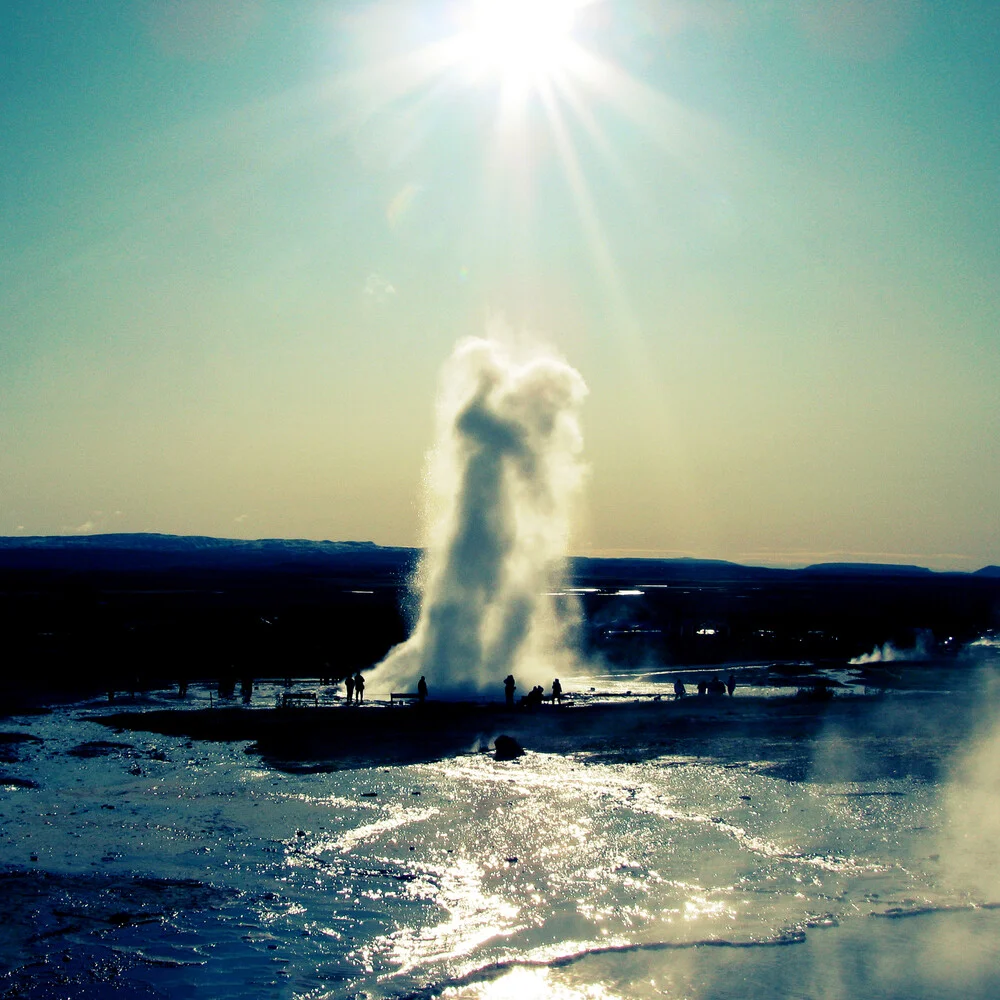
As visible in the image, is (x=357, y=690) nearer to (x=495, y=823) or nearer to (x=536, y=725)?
(x=536, y=725)

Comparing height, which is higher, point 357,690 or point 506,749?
point 357,690

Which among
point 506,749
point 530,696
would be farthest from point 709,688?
point 506,749

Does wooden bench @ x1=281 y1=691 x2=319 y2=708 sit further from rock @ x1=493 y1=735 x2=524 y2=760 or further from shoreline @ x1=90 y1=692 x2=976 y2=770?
rock @ x1=493 y1=735 x2=524 y2=760

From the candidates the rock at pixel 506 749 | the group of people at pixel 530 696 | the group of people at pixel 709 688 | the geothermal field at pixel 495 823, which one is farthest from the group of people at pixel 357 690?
the group of people at pixel 709 688

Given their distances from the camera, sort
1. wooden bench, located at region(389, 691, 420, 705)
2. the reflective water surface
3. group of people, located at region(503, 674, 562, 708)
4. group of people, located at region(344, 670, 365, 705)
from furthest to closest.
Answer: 1. group of people, located at region(344, 670, 365, 705)
2. wooden bench, located at region(389, 691, 420, 705)
3. group of people, located at region(503, 674, 562, 708)
4. the reflective water surface

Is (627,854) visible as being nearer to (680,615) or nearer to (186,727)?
(186,727)

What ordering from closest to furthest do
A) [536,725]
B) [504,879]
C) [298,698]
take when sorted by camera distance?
[504,879]
[536,725]
[298,698]

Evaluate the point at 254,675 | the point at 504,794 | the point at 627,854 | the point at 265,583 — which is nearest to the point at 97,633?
the point at 254,675

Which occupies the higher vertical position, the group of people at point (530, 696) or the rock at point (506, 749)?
the group of people at point (530, 696)

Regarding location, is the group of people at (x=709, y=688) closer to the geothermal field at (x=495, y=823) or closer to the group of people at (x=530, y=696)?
the geothermal field at (x=495, y=823)

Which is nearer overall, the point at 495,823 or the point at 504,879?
the point at 504,879

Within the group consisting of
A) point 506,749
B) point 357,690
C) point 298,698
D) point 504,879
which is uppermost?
point 357,690

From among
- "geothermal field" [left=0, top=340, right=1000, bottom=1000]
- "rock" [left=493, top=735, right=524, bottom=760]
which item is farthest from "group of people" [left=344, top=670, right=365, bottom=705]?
"rock" [left=493, top=735, right=524, bottom=760]
